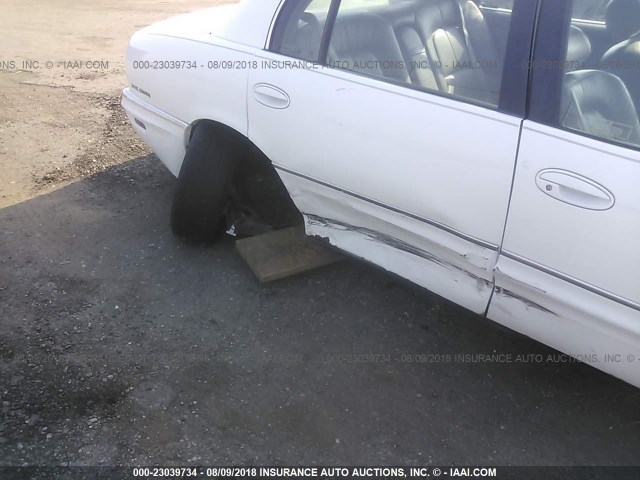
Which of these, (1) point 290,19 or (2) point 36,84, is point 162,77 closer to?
(1) point 290,19

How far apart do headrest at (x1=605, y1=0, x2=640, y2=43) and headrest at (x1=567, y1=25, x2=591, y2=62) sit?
0.14 metres

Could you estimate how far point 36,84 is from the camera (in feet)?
18.6

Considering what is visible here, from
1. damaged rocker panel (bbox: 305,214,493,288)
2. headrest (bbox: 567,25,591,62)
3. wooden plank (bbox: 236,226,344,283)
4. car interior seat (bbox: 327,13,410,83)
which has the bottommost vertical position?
wooden plank (bbox: 236,226,344,283)

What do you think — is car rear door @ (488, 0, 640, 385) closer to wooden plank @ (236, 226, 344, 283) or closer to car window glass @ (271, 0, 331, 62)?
car window glass @ (271, 0, 331, 62)

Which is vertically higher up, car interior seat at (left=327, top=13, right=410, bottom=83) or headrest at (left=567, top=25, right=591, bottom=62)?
headrest at (left=567, top=25, right=591, bottom=62)

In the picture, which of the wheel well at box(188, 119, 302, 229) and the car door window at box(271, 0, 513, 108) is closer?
the car door window at box(271, 0, 513, 108)

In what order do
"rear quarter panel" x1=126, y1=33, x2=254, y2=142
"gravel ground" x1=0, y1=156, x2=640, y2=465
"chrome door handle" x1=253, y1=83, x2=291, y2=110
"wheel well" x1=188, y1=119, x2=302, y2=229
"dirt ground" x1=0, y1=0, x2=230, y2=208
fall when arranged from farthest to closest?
"dirt ground" x1=0, y1=0, x2=230, y2=208
"wheel well" x1=188, y1=119, x2=302, y2=229
"rear quarter panel" x1=126, y1=33, x2=254, y2=142
"chrome door handle" x1=253, y1=83, x2=291, y2=110
"gravel ground" x1=0, y1=156, x2=640, y2=465

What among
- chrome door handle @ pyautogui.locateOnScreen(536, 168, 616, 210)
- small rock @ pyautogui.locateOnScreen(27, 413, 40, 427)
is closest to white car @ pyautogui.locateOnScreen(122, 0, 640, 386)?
chrome door handle @ pyautogui.locateOnScreen(536, 168, 616, 210)

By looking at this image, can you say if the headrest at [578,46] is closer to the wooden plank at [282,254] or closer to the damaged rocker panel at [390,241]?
the damaged rocker panel at [390,241]

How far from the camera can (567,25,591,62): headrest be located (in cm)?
217

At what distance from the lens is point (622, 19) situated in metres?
2.34

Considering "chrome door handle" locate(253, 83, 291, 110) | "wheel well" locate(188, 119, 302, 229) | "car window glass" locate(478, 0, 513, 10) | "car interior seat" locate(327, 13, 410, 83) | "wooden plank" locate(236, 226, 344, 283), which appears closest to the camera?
"car window glass" locate(478, 0, 513, 10)

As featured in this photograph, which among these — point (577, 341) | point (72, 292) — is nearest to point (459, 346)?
point (577, 341)

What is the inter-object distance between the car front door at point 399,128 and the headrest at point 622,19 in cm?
38
